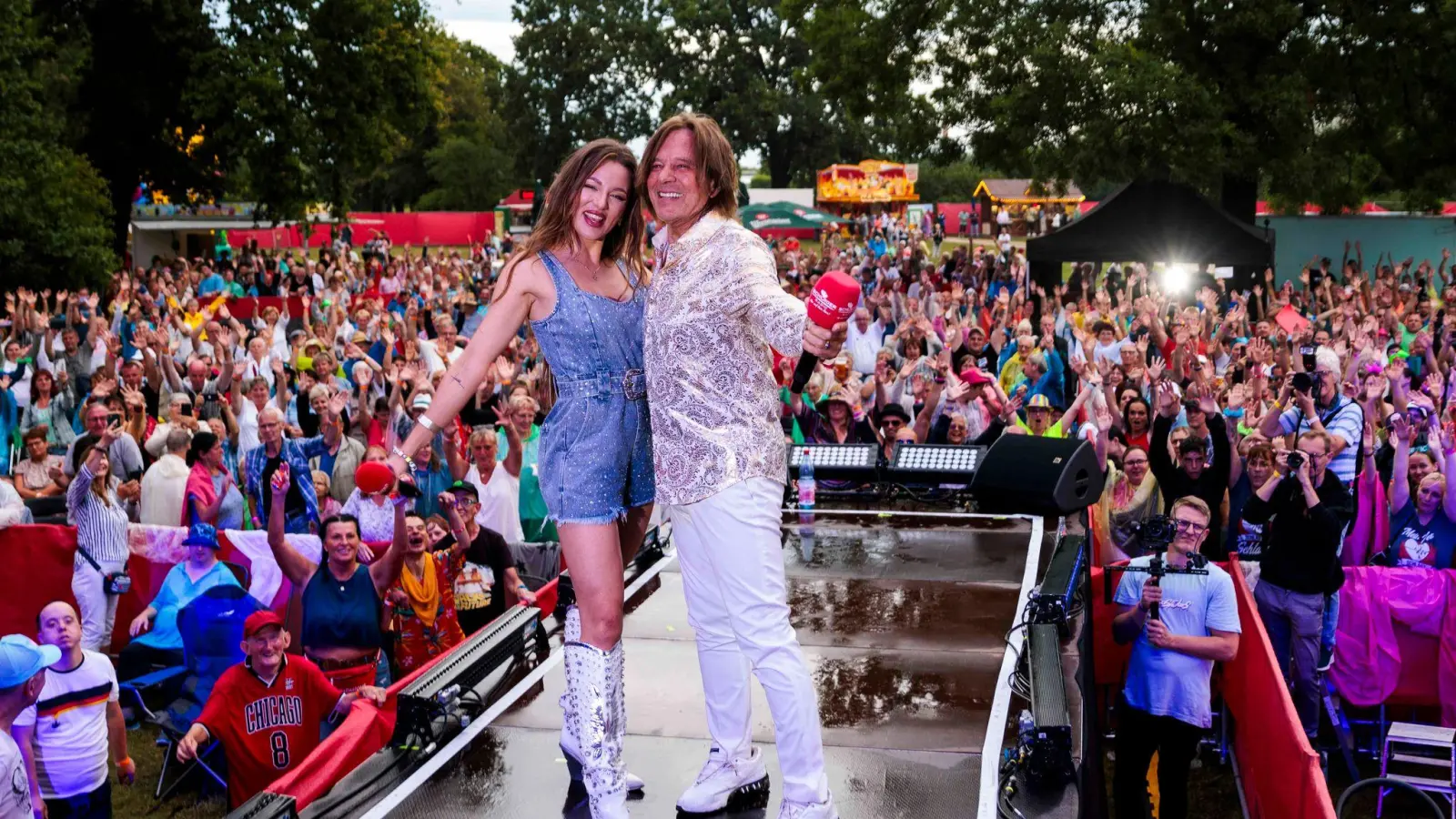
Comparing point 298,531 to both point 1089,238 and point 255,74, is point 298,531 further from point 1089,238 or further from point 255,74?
point 255,74

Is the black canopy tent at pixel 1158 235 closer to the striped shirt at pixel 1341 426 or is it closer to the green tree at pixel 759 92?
the striped shirt at pixel 1341 426

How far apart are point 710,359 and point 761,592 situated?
1.95 ft

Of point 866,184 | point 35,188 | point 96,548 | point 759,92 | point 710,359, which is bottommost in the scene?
point 96,548

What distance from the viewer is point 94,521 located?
8312mm

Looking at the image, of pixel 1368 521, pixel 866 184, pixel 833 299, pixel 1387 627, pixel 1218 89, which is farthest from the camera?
pixel 866 184

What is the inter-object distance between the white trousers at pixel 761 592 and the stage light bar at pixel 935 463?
470cm

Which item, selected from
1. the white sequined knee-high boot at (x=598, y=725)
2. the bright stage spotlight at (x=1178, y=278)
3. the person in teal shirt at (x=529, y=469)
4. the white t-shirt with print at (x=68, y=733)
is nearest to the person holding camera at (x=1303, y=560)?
the person in teal shirt at (x=529, y=469)

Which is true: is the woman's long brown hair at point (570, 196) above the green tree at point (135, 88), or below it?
below

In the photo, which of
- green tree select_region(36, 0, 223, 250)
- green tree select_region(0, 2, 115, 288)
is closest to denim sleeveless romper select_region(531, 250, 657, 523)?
green tree select_region(0, 2, 115, 288)

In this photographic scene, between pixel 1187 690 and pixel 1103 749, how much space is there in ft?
4.76

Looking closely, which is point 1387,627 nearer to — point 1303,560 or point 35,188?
point 1303,560

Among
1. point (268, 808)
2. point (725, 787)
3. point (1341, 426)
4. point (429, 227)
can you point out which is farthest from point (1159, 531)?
point (429, 227)

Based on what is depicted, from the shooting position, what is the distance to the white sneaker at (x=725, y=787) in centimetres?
398

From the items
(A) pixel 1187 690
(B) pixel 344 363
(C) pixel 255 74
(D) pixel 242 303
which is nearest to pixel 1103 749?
(A) pixel 1187 690
